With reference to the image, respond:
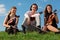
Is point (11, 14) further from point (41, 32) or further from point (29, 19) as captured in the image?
point (41, 32)

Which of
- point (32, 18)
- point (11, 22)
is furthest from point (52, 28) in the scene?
point (11, 22)

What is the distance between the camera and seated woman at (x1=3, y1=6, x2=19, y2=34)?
237 inches

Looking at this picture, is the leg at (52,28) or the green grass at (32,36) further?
the leg at (52,28)

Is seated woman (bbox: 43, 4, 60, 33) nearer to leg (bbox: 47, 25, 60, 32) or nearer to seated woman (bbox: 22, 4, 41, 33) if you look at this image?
leg (bbox: 47, 25, 60, 32)

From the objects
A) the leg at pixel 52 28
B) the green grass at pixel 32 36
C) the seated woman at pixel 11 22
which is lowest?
the green grass at pixel 32 36

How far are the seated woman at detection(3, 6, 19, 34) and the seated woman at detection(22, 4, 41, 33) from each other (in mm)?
207

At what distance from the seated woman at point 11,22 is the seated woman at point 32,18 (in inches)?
8.1

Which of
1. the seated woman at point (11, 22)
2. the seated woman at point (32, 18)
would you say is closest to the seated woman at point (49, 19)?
the seated woman at point (32, 18)

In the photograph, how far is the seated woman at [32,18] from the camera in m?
6.03

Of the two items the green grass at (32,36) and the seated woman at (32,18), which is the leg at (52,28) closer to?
the green grass at (32,36)

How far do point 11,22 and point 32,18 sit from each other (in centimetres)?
49

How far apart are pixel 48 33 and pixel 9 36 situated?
34.7 inches

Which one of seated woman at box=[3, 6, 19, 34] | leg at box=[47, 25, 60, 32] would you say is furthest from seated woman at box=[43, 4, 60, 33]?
seated woman at box=[3, 6, 19, 34]

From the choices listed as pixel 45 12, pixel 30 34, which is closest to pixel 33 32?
pixel 30 34
